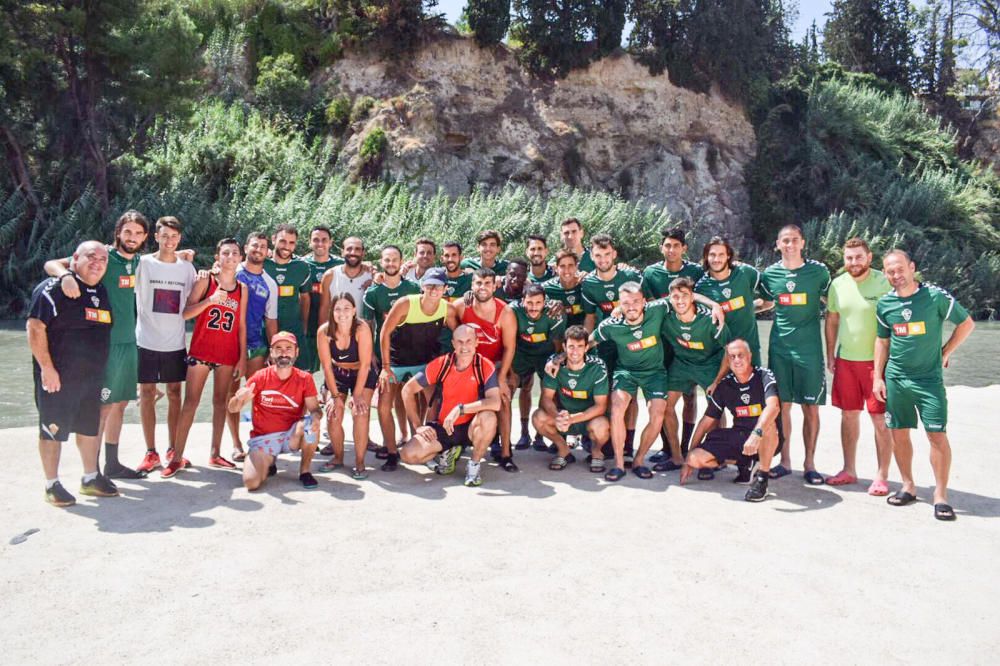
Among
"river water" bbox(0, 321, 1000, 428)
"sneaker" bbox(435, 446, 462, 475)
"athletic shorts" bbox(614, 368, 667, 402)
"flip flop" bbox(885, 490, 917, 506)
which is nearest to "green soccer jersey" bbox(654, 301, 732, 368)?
"athletic shorts" bbox(614, 368, 667, 402)

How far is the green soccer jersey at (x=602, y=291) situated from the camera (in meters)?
7.14

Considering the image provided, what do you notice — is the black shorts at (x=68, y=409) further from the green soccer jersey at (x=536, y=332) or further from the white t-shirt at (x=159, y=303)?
the green soccer jersey at (x=536, y=332)

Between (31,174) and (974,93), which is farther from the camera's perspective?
(974,93)

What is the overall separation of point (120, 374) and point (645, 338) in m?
4.18

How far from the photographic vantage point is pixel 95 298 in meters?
5.47

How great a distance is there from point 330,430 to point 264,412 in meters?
0.62

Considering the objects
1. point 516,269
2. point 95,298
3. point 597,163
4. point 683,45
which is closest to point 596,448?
point 516,269

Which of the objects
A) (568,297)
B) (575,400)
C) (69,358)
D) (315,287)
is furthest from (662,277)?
(69,358)

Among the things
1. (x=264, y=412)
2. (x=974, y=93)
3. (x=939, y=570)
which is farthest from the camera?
(x=974, y=93)

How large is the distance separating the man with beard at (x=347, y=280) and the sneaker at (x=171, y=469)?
1814mm

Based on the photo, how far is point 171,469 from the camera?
6.20 metres

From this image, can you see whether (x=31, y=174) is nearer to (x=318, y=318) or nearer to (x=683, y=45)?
(x=318, y=318)

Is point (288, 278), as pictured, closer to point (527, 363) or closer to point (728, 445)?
point (527, 363)

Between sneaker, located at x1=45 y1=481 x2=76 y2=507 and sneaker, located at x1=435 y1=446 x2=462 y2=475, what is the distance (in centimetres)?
266
